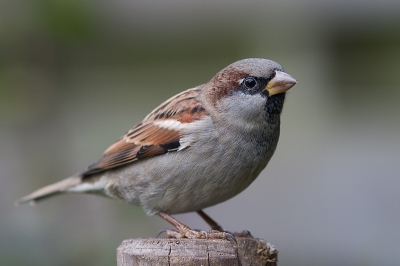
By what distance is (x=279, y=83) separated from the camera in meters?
2.75

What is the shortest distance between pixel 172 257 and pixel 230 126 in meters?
0.97

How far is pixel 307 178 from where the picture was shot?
18.6ft

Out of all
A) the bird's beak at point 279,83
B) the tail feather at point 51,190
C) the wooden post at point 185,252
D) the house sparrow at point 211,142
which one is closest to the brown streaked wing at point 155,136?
the house sparrow at point 211,142

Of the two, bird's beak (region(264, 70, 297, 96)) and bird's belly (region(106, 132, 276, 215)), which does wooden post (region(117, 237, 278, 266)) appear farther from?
bird's beak (region(264, 70, 297, 96))

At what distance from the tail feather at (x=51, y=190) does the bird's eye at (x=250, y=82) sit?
1.26m

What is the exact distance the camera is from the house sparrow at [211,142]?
2832 millimetres

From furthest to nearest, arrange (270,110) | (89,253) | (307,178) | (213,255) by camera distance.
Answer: (307,178), (89,253), (270,110), (213,255)

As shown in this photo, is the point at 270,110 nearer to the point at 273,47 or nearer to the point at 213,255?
the point at 213,255

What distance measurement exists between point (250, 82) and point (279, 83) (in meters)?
0.16

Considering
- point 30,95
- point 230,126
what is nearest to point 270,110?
point 230,126

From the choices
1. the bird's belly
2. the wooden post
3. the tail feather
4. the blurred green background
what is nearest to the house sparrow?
the bird's belly

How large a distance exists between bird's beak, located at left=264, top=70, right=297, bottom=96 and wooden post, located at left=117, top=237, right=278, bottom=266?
0.82 meters

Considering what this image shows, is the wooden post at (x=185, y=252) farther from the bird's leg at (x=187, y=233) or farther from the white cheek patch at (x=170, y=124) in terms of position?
the white cheek patch at (x=170, y=124)

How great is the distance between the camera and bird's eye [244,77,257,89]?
2846mm
